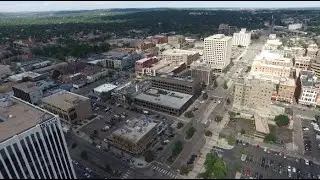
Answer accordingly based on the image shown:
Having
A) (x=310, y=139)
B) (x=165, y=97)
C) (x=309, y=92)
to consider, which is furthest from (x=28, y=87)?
(x=309, y=92)

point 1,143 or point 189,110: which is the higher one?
point 1,143

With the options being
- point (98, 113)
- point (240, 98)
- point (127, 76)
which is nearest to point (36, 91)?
point (98, 113)

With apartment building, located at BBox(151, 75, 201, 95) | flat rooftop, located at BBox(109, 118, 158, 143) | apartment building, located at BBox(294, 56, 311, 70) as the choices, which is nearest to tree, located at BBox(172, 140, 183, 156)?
flat rooftop, located at BBox(109, 118, 158, 143)

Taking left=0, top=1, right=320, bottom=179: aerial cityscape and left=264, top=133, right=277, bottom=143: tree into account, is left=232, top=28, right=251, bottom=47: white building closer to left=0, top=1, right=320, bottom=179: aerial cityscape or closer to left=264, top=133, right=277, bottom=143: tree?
left=0, top=1, right=320, bottom=179: aerial cityscape

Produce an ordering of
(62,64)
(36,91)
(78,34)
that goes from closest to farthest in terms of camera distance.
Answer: (36,91), (62,64), (78,34)

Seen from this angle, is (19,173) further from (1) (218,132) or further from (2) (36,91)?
(2) (36,91)

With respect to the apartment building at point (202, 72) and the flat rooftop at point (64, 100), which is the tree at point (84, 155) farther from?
the apartment building at point (202, 72)
